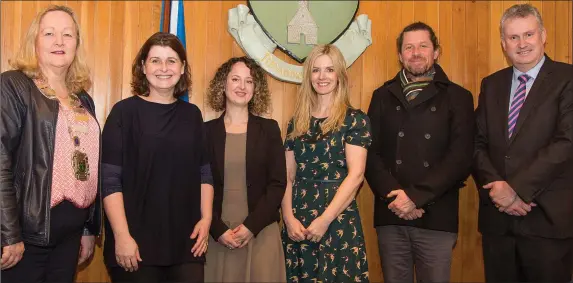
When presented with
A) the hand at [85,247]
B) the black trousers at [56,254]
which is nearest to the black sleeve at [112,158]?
the black trousers at [56,254]

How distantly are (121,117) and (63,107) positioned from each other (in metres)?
0.26

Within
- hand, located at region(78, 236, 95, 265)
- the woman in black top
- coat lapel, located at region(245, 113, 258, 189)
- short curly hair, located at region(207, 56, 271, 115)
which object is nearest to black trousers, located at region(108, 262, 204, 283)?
the woman in black top

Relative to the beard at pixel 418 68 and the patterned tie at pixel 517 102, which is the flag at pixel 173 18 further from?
the patterned tie at pixel 517 102

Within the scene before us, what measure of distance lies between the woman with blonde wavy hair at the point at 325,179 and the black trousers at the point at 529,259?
28.5 inches

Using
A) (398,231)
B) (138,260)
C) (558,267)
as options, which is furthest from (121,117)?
(558,267)

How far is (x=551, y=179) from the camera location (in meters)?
2.52

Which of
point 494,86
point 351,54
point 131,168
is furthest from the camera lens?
point 351,54

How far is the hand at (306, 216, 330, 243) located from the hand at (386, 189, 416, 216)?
0.44 metres

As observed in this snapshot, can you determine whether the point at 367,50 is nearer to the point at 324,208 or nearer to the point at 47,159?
the point at 324,208

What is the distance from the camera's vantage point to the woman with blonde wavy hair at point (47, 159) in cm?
205

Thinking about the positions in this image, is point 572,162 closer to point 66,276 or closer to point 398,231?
point 398,231

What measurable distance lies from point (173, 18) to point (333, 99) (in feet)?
4.12

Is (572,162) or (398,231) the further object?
(398,231)

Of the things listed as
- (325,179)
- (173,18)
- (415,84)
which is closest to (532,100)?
(415,84)
